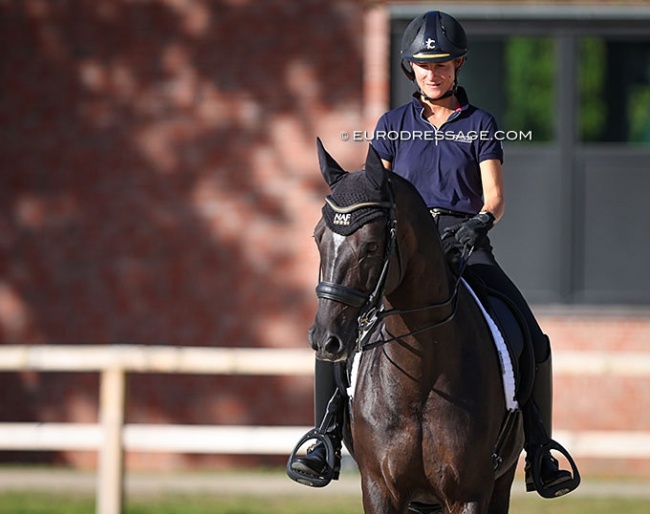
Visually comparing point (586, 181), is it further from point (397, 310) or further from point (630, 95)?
point (397, 310)

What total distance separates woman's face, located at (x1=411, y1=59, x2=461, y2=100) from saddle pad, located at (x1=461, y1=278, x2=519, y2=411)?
0.89m

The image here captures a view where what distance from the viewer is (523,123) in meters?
11.8

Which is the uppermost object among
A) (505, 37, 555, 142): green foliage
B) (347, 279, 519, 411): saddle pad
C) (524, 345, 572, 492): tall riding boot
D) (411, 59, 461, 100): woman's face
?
(505, 37, 555, 142): green foliage

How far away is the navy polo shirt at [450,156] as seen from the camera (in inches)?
229

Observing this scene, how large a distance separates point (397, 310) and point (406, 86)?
6.96m

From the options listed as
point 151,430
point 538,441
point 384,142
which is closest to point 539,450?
point 538,441

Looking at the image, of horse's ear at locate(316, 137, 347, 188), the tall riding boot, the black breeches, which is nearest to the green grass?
the tall riding boot

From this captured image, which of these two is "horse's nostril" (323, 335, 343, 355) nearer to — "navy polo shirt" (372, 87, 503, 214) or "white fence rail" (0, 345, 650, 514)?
"navy polo shirt" (372, 87, 503, 214)

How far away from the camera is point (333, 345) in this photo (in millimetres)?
4531

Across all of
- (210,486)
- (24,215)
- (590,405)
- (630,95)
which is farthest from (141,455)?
(630,95)

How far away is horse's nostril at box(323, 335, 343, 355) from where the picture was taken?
4520mm

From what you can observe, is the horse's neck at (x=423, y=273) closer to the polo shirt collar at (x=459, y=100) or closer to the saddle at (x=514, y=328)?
the saddle at (x=514, y=328)

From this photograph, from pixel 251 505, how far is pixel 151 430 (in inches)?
56.6

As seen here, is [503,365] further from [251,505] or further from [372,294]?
[251,505]
